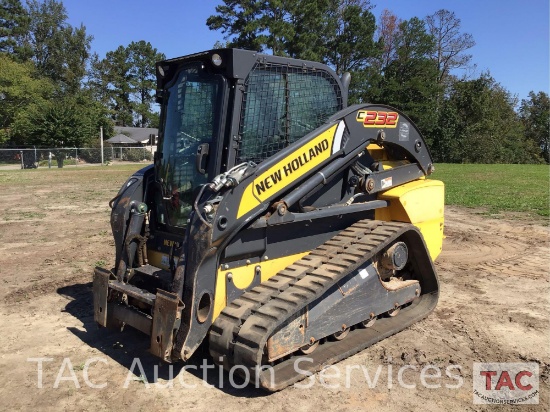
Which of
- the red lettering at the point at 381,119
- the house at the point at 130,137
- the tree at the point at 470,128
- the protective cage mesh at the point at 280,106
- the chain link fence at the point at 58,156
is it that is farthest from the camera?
the house at the point at 130,137

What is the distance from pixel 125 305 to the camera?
4453 millimetres

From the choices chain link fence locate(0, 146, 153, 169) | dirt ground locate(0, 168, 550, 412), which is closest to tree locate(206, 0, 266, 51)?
chain link fence locate(0, 146, 153, 169)

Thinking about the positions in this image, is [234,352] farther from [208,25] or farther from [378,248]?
[208,25]

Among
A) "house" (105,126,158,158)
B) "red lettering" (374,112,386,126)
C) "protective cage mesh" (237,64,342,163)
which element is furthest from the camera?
"house" (105,126,158,158)

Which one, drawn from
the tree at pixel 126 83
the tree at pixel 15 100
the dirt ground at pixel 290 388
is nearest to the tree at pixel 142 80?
the tree at pixel 126 83

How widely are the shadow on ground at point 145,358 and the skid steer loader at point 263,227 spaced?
0.21 m

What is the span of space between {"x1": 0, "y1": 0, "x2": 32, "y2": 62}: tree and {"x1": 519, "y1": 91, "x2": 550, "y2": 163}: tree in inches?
2523

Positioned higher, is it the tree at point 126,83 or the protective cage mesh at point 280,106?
the tree at point 126,83

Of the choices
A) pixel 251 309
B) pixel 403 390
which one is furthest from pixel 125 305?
pixel 403 390

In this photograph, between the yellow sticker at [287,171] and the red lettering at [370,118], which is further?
the red lettering at [370,118]

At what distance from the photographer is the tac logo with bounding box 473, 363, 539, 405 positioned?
3785 mm

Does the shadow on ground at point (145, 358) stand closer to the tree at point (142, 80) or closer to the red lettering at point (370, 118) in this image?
the red lettering at point (370, 118)

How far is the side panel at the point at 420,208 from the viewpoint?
5.46 meters

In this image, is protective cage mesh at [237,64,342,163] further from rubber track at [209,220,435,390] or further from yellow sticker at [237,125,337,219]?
rubber track at [209,220,435,390]
